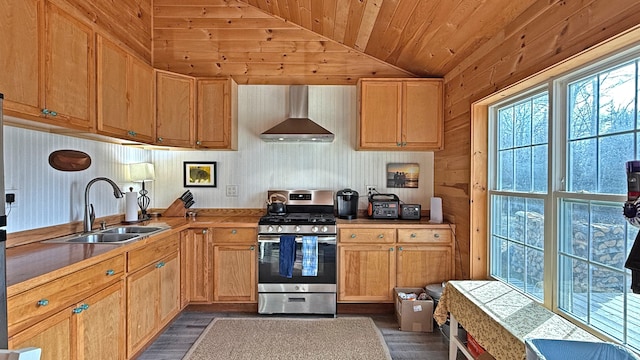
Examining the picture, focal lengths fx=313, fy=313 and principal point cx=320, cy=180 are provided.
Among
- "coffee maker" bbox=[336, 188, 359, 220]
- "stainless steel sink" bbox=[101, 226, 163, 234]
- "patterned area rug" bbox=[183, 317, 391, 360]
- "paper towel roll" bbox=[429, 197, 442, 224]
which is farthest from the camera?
"coffee maker" bbox=[336, 188, 359, 220]

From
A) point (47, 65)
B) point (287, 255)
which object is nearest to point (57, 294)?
point (47, 65)

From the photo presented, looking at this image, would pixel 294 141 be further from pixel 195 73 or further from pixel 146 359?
pixel 146 359

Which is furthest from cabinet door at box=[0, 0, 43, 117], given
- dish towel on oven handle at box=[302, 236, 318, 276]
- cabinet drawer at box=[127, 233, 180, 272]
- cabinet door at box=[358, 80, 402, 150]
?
cabinet door at box=[358, 80, 402, 150]

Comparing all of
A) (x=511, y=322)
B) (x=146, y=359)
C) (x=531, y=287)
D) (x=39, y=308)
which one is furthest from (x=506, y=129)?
(x=146, y=359)

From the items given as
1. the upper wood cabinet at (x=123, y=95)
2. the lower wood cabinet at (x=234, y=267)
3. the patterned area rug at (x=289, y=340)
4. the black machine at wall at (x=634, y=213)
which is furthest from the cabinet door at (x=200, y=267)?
the black machine at wall at (x=634, y=213)

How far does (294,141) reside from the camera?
3.50 metres

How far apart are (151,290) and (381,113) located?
2.60m

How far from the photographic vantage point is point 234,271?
3.03 meters

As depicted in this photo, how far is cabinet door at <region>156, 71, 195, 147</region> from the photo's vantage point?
3.00 metres

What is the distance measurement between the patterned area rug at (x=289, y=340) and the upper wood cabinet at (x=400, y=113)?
1.77 meters

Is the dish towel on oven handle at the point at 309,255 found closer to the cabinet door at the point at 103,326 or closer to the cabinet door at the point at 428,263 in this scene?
the cabinet door at the point at 428,263

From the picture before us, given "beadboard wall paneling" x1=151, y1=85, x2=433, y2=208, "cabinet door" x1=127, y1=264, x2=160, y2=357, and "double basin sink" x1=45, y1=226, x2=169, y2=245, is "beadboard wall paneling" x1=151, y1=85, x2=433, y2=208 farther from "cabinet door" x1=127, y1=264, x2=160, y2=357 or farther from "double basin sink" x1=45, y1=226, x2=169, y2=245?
"cabinet door" x1=127, y1=264, x2=160, y2=357

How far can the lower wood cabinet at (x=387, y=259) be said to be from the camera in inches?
119

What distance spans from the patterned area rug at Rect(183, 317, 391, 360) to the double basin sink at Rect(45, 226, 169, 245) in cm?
97
